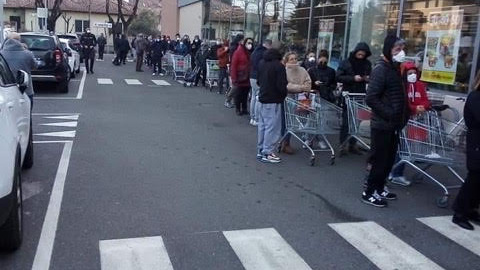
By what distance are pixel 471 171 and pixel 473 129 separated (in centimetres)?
43

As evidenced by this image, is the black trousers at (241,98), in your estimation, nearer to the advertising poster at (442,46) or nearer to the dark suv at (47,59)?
the advertising poster at (442,46)

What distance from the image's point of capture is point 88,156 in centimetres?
792

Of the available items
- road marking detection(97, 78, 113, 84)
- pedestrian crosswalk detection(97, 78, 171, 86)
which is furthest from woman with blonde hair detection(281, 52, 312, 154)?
road marking detection(97, 78, 113, 84)

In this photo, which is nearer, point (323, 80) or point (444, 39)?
point (323, 80)

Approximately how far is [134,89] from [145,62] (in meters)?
14.7

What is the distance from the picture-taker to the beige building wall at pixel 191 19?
33.7 metres

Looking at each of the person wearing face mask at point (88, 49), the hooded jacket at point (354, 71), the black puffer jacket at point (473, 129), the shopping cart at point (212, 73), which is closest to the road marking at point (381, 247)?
the black puffer jacket at point (473, 129)

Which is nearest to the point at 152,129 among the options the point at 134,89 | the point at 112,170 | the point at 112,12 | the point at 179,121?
the point at 179,121

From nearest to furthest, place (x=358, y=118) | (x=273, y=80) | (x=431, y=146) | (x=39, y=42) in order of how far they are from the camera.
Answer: (x=431, y=146) < (x=358, y=118) < (x=273, y=80) < (x=39, y=42)

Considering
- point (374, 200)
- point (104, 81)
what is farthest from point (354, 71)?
point (104, 81)

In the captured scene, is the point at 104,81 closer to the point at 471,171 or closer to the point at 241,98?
the point at 241,98

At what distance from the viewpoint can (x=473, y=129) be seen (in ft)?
17.4

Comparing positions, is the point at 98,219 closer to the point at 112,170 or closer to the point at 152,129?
the point at 112,170

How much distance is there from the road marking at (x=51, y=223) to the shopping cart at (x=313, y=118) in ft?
10.9
